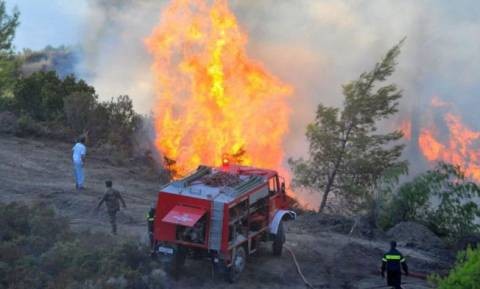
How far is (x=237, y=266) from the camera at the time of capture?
14516mm

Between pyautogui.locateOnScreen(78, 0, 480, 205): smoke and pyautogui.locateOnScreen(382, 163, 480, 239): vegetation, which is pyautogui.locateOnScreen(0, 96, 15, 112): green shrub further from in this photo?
pyautogui.locateOnScreen(382, 163, 480, 239): vegetation

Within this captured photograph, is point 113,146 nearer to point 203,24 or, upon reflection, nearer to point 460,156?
point 203,24

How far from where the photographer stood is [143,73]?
42438 mm

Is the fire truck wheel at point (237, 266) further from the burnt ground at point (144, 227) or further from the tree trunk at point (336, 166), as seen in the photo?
the tree trunk at point (336, 166)

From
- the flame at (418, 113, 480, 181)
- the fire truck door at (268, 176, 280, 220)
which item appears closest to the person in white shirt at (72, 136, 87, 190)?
the fire truck door at (268, 176, 280, 220)

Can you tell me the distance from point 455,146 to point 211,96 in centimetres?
1479

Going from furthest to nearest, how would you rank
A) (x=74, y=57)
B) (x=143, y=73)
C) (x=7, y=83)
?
(x=74, y=57) → (x=143, y=73) → (x=7, y=83)

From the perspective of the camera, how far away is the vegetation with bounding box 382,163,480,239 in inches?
787

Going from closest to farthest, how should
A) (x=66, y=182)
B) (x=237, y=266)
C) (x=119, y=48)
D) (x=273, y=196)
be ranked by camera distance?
(x=237, y=266)
(x=273, y=196)
(x=66, y=182)
(x=119, y=48)

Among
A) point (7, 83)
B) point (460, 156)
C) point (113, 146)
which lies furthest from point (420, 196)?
point (7, 83)

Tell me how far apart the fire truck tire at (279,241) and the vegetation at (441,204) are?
6.05 m

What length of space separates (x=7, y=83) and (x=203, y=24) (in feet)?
34.7

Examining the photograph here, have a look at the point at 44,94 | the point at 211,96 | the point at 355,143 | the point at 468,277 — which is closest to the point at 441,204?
the point at 355,143

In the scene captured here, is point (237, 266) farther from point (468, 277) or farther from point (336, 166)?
point (336, 166)
